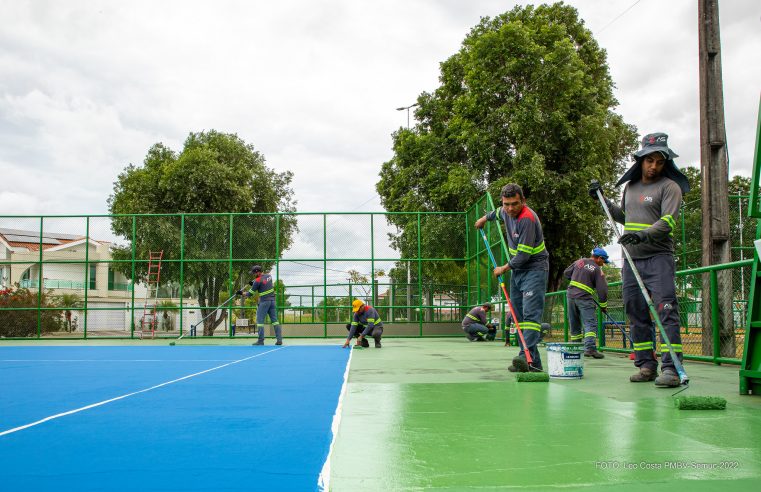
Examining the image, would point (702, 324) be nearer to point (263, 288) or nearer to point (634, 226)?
point (634, 226)

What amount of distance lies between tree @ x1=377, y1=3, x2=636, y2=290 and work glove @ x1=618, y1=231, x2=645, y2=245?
14.0 metres

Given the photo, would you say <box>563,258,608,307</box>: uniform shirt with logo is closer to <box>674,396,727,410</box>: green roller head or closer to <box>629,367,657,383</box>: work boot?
<box>629,367,657,383</box>: work boot

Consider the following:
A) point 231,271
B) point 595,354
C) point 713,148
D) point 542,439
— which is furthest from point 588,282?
point 231,271

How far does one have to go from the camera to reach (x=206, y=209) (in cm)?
2698

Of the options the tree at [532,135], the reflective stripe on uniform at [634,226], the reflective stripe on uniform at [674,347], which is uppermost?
the tree at [532,135]

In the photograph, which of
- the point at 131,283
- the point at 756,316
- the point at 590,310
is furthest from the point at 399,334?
the point at 756,316

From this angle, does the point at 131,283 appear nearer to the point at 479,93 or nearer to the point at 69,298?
the point at 69,298

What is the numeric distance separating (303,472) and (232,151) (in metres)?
28.1

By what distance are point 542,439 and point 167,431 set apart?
2.04 meters

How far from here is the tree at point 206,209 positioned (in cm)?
1867

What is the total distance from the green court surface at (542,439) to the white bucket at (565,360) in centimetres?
59

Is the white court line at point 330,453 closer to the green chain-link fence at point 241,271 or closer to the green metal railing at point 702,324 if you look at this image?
the green metal railing at point 702,324

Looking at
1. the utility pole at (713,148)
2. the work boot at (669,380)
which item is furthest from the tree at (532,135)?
the work boot at (669,380)

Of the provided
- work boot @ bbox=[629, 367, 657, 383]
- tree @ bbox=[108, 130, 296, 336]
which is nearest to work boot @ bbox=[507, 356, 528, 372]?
work boot @ bbox=[629, 367, 657, 383]
